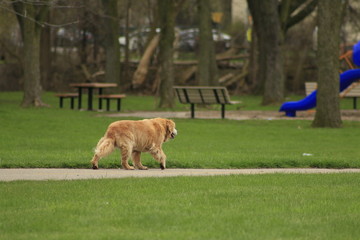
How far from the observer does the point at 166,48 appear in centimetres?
2925

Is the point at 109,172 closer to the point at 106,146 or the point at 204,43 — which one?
the point at 106,146

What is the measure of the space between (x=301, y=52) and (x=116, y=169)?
32.8m

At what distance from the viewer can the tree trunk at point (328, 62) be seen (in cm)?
2164

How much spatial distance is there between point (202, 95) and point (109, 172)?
1358cm

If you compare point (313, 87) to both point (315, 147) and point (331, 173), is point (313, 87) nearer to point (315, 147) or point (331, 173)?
point (315, 147)

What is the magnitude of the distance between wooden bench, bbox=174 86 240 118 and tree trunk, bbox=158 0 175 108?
3.83 m

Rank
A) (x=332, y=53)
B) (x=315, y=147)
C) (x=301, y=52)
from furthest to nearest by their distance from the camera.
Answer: (x=301, y=52) → (x=332, y=53) → (x=315, y=147)

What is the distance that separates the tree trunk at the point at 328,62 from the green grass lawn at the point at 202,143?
0.58 meters

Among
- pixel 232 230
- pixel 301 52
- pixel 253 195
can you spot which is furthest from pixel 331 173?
pixel 301 52

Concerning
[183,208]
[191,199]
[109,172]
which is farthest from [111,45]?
[183,208]

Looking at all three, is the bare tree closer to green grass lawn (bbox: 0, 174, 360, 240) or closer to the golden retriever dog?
the golden retriever dog

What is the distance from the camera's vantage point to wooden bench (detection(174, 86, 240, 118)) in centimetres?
2461

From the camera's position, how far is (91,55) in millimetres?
48219

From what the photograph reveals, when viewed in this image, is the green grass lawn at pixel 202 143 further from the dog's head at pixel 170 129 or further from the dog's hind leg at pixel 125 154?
the dog's head at pixel 170 129
